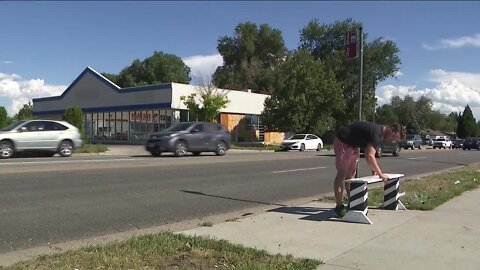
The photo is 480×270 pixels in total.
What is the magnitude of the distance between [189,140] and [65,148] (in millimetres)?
5649

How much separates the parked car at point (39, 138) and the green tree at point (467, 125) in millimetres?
132552

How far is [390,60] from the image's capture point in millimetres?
63969

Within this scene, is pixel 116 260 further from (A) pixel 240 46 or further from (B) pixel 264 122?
(A) pixel 240 46

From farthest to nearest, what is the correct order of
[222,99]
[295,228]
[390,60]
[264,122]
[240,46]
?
[240,46], [390,60], [264,122], [222,99], [295,228]

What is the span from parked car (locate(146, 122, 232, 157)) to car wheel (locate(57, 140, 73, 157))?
3524 mm

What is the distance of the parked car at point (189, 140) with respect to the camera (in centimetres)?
2350

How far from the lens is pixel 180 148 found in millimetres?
23875

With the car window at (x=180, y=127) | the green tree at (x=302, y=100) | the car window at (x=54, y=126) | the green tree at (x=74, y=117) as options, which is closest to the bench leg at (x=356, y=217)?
the car window at (x=180, y=127)

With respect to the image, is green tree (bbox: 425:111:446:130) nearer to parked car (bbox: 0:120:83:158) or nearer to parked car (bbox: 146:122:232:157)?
parked car (bbox: 146:122:232:157)

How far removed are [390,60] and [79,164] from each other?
54.0m

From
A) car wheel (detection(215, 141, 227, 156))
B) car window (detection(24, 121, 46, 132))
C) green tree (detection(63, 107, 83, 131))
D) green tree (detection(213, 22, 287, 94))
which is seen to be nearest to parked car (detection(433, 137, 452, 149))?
green tree (detection(213, 22, 287, 94))

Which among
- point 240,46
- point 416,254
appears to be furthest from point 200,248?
point 240,46

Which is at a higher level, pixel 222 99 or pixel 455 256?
pixel 222 99

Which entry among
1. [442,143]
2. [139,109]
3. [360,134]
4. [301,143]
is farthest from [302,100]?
[360,134]
